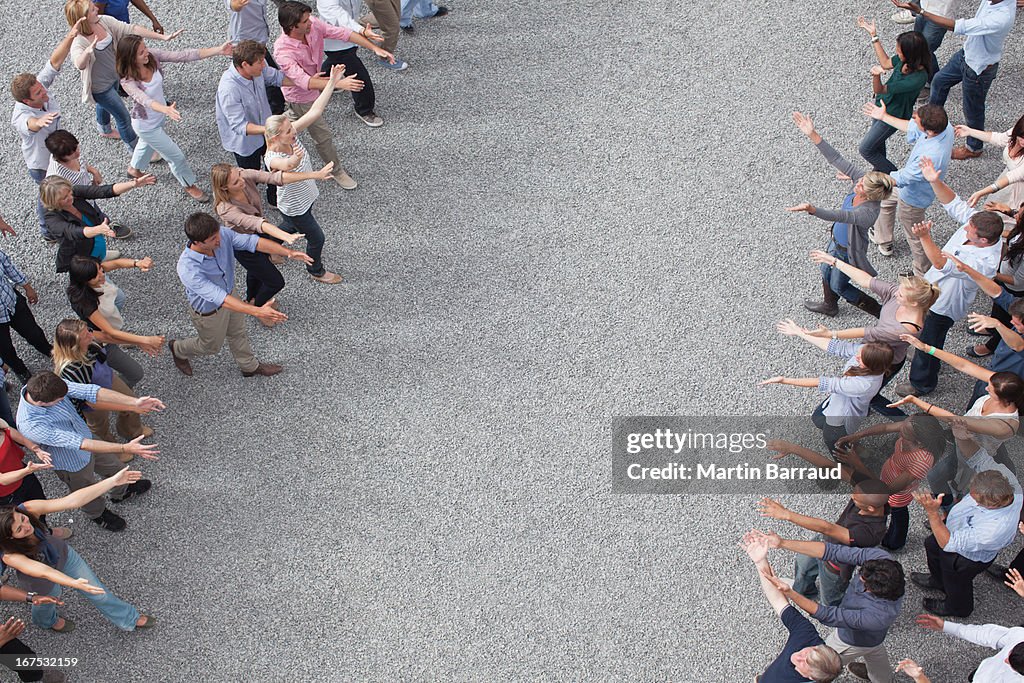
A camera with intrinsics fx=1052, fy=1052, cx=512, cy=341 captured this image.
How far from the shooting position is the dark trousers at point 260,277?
7.47 metres

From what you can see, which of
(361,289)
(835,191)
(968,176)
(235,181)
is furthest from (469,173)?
Result: (968,176)

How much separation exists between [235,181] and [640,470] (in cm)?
343

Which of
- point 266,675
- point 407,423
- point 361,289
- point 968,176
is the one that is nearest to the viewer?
point 266,675

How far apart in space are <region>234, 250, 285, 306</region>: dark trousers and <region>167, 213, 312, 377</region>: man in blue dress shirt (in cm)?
11

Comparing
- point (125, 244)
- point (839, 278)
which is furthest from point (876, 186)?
point (125, 244)

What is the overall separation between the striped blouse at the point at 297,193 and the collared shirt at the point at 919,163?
4.33 metres

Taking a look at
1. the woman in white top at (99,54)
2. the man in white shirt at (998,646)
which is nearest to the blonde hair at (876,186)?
the man in white shirt at (998,646)

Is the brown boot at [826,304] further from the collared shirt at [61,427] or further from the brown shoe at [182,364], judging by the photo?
the collared shirt at [61,427]

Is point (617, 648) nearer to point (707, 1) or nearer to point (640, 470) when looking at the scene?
point (640, 470)

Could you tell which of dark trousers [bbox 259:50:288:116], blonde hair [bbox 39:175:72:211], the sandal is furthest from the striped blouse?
the sandal

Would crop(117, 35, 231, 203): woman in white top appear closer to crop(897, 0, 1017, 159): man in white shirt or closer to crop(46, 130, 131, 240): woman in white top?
crop(46, 130, 131, 240): woman in white top

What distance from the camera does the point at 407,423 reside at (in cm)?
750

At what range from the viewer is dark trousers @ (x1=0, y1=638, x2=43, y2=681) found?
6133 millimetres

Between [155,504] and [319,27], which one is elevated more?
[319,27]
